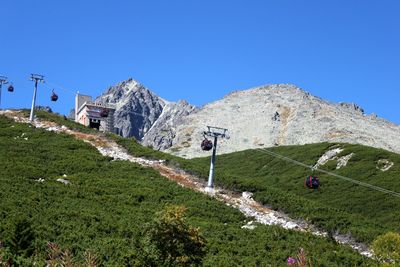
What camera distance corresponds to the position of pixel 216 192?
126ft

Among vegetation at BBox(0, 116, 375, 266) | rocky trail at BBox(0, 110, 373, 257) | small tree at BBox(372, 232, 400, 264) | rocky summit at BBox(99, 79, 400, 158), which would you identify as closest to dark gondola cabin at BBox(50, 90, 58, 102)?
rocky trail at BBox(0, 110, 373, 257)

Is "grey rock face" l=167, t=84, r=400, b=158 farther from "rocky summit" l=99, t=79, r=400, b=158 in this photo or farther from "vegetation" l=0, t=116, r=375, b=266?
"vegetation" l=0, t=116, r=375, b=266

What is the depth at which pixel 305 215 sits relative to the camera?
3481cm

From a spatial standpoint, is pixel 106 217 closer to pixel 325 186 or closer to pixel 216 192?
pixel 216 192

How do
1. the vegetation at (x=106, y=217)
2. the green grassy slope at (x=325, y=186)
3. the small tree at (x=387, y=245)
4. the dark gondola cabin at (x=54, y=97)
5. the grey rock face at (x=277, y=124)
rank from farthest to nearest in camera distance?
1. the grey rock face at (x=277, y=124)
2. the dark gondola cabin at (x=54, y=97)
3. the green grassy slope at (x=325, y=186)
4. the small tree at (x=387, y=245)
5. the vegetation at (x=106, y=217)

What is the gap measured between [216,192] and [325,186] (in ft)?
49.4

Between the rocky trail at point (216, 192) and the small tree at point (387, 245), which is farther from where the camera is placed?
the rocky trail at point (216, 192)

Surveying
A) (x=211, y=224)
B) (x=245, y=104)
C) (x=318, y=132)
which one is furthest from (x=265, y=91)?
(x=211, y=224)

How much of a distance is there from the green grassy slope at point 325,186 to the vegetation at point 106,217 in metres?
5.93

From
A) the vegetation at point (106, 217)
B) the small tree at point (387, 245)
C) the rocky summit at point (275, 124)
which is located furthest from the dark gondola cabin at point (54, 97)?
the small tree at point (387, 245)

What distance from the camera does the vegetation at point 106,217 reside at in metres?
18.1

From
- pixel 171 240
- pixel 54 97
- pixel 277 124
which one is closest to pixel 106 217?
pixel 171 240

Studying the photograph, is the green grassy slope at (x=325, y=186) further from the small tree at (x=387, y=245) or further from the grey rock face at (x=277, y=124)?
the grey rock face at (x=277, y=124)

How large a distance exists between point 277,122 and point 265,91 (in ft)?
81.4
